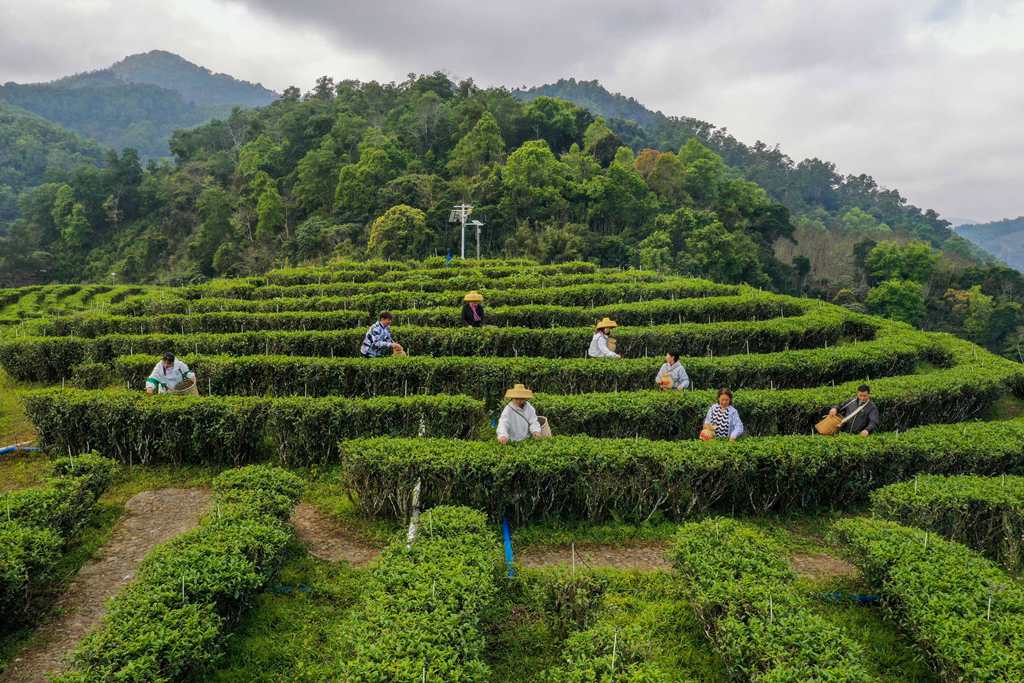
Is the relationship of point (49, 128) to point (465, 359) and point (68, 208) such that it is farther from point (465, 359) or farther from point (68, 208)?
point (465, 359)

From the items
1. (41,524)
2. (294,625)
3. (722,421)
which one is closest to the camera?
(294,625)

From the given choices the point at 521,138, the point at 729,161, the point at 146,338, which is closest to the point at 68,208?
the point at 521,138

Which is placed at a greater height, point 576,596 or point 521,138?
point 521,138

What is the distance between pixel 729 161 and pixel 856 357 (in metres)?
130

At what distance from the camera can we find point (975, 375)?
472 inches

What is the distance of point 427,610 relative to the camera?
187 inches

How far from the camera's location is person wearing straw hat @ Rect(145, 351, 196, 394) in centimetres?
1011

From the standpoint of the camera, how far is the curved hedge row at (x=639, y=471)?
7352 millimetres

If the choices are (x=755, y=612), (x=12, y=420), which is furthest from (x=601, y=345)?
(x=12, y=420)

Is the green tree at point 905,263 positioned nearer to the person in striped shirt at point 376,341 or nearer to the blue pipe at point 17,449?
the person in striped shirt at point 376,341

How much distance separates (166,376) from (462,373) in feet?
18.6

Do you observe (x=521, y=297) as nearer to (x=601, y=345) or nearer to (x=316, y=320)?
Answer: (x=316, y=320)

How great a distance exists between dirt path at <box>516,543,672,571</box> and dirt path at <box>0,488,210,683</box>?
467cm

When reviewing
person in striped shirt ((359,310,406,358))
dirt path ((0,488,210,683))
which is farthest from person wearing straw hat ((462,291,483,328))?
dirt path ((0,488,210,683))
